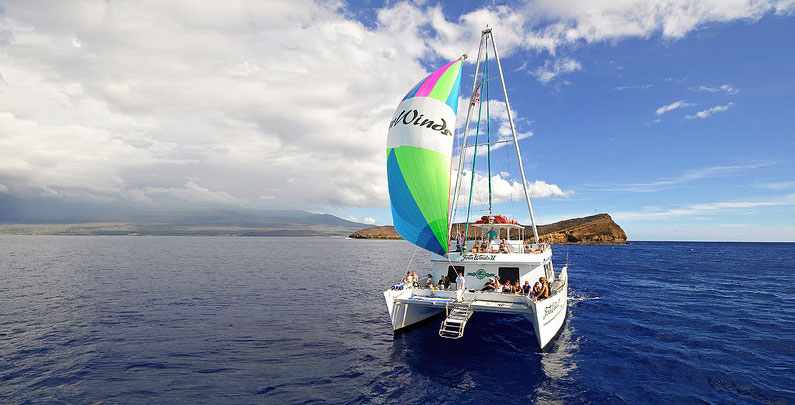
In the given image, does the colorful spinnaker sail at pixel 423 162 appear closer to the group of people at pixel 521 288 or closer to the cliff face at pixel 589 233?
the group of people at pixel 521 288

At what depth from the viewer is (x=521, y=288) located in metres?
14.8

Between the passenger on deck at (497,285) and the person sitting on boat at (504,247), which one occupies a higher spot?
the person sitting on boat at (504,247)

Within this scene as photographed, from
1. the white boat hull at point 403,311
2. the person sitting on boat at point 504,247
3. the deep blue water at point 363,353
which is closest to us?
the deep blue water at point 363,353

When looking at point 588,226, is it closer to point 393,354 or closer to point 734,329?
point 734,329

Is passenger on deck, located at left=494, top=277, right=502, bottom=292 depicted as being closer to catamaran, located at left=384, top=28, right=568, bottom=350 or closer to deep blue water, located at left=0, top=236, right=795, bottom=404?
catamaran, located at left=384, top=28, right=568, bottom=350

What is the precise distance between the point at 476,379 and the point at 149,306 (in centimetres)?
1933

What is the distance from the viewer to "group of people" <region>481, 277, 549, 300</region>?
13211 millimetres

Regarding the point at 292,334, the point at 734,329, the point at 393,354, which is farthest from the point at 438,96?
the point at 734,329

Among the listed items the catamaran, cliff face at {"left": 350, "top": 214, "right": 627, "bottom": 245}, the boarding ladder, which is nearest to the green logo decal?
the catamaran

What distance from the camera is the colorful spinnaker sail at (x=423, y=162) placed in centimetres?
1312

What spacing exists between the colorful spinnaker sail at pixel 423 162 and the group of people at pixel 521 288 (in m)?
2.70

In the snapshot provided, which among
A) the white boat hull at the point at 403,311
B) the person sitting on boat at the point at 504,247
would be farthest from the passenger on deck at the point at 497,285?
the white boat hull at the point at 403,311

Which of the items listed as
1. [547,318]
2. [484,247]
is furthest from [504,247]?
[547,318]

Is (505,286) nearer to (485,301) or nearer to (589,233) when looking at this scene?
(485,301)
